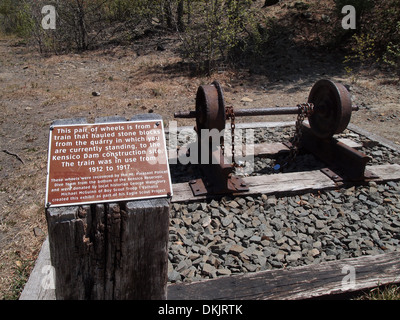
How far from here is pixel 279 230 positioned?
336cm

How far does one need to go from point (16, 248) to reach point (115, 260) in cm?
182

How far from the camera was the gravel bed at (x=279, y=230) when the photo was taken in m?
2.93

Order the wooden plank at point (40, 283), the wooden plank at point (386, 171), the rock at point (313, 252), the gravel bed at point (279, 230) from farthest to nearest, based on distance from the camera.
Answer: the wooden plank at point (386, 171), the rock at point (313, 252), the gravel bed at point (279, 230), the wooden plank at point (40, 283)

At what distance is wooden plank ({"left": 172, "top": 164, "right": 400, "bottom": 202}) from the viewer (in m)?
3.83

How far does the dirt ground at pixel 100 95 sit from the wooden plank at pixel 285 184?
1.55 metres

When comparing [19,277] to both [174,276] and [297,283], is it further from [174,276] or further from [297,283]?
[297,283]

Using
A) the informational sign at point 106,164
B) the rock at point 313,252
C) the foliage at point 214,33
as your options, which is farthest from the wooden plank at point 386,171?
the foliage at point 214,33

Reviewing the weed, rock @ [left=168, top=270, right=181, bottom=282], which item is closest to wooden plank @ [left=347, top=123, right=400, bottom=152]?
rock @ [left=168, top=270, right=181, bottom=282]

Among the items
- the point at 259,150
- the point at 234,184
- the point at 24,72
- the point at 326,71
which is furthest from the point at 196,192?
the point at 24,72

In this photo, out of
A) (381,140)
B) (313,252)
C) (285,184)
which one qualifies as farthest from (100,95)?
(313,252)

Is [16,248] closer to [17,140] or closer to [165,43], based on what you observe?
[17,140]

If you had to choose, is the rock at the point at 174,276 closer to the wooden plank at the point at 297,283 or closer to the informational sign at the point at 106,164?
the wooden plank at the point at 297,283

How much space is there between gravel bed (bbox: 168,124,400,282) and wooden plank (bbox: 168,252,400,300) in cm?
35

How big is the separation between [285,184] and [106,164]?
2594 mm
